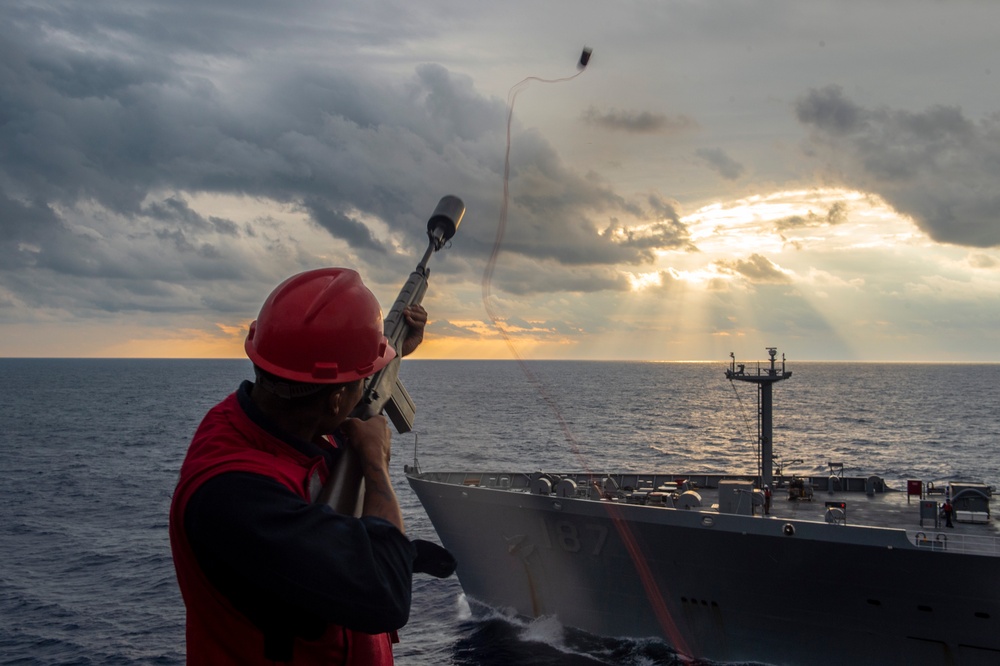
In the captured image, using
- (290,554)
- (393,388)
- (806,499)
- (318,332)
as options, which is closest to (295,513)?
(290,554)

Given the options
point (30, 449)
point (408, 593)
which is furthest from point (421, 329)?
point (30, 449)

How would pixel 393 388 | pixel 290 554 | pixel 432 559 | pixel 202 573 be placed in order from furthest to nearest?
1. pixel 393 388
2. pixel 432 559
3. pixel 202 573
4. pixel 290 554

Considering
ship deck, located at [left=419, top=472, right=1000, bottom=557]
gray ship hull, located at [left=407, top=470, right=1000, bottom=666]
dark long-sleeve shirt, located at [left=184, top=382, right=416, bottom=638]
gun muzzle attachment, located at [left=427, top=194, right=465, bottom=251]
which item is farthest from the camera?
ship deck, located at [left=419, top=472, right=1000, bottom=557]

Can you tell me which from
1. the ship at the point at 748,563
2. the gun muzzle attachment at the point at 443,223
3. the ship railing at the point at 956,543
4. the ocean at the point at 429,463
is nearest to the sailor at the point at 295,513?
A: the gun muzzle attachment at the point at 443,223

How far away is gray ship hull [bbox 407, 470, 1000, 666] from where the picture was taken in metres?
22.6

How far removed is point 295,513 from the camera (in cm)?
239

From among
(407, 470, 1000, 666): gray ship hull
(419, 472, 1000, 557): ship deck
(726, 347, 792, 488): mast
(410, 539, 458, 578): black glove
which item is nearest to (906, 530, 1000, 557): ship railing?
(419, 472, 1000, 557): ship deck

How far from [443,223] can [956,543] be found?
2228cm

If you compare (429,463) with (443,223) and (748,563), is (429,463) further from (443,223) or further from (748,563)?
(443,223)

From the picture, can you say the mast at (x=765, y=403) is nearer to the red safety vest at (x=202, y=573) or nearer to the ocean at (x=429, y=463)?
the ocean at (x=429, y=463)

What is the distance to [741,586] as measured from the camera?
2516 centimetres

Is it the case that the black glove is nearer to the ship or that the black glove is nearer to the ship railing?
the ship

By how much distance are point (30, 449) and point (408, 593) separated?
330 ft

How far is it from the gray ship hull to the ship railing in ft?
0.45
